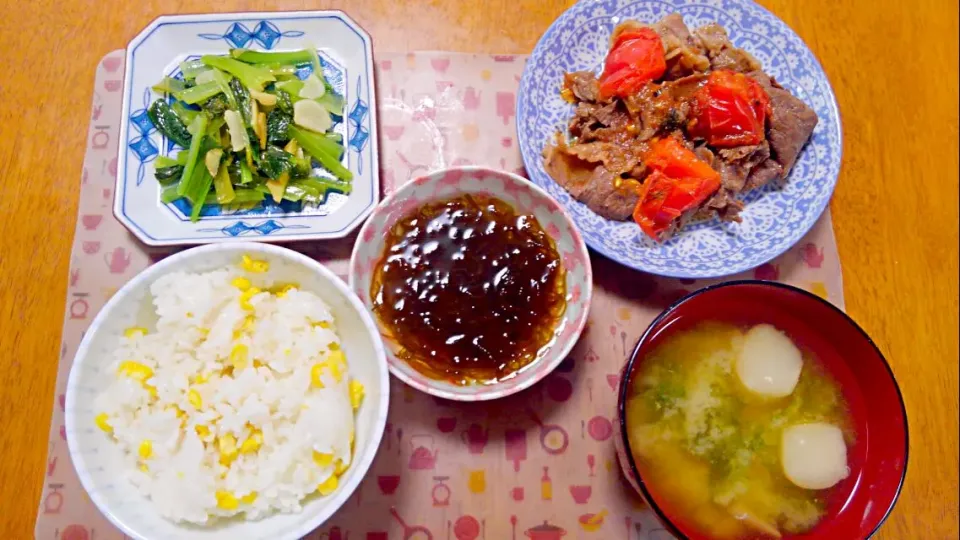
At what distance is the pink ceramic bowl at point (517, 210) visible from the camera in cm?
177

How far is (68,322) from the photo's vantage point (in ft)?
6.47

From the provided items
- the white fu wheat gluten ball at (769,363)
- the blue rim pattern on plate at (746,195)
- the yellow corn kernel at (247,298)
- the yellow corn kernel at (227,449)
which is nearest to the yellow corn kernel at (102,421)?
the yellow corn kernel at (227,449)

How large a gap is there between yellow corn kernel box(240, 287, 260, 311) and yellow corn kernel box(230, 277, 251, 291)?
0.01 metres

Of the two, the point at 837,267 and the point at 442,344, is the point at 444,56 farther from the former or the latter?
the point at 837,267

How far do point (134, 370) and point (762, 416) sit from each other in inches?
62.0

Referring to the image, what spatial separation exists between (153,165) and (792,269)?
2142 mm

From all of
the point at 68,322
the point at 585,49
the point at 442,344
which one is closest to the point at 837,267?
the point at 585,49

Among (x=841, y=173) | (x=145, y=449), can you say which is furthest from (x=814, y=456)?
(x=145, y=449)

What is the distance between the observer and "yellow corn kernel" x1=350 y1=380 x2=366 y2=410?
1613 mm

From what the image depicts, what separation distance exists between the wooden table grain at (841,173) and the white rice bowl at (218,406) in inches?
24.4

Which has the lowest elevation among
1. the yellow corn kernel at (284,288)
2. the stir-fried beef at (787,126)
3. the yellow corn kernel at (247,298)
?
the yellow corn kernel at (284,288)

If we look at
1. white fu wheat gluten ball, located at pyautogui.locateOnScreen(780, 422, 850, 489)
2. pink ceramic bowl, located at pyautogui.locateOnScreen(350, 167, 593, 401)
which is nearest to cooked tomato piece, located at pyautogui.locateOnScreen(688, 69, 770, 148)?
pink ceramic bowl, located at pyautogui.locateOnScreen(350, 167, 593, 401)

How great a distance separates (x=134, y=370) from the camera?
151cm

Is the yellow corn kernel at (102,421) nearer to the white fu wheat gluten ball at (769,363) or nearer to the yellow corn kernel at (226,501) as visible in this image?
the yellow corn kernel at (226,501)
